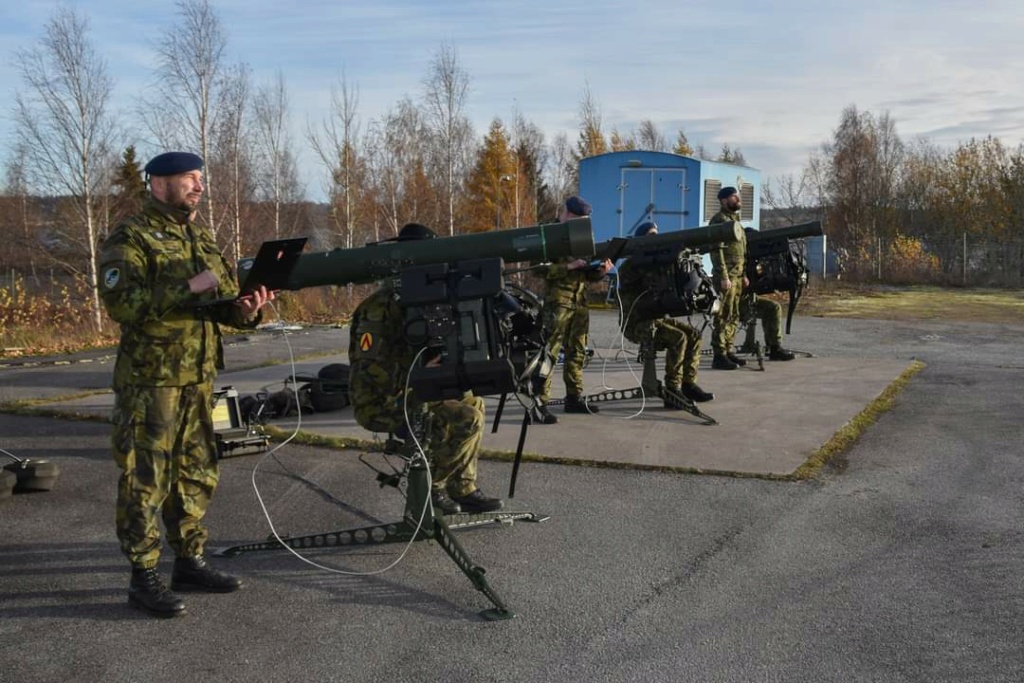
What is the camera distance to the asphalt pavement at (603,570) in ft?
11.5

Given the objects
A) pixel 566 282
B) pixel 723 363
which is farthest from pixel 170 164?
pixel 723 363

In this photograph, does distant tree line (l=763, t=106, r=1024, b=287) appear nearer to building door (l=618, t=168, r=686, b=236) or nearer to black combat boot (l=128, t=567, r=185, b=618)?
building door (l=618, t=168, r=686, b=236)

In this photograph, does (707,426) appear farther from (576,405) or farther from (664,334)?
(576,405)

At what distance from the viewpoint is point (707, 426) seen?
7.79 metres

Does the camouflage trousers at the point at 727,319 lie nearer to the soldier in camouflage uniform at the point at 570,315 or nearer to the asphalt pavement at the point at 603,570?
the soldier in camouflage uniform at the point at 570,315

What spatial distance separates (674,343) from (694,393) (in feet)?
2.07

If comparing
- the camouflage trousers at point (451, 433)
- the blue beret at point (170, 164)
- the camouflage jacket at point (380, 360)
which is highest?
the blue beret at point (170, 164)

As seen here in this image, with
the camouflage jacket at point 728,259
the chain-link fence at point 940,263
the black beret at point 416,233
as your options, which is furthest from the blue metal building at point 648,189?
the black beret at point 416,233

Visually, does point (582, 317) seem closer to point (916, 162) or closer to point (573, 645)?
point (573, 645)

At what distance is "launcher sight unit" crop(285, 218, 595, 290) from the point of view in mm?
4109

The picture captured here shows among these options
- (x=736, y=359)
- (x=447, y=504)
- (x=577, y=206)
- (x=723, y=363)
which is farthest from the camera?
(x=736, y=359)

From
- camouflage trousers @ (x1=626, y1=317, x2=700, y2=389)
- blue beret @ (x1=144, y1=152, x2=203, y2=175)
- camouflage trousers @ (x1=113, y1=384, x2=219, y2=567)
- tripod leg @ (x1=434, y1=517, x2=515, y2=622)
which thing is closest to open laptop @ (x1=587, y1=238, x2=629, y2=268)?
camouflage trousers @ (x1=626, y1=317, x2=700, y2=389)

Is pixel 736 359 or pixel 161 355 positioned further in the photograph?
pixel 736 359

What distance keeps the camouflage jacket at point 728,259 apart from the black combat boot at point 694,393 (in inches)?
67.7
